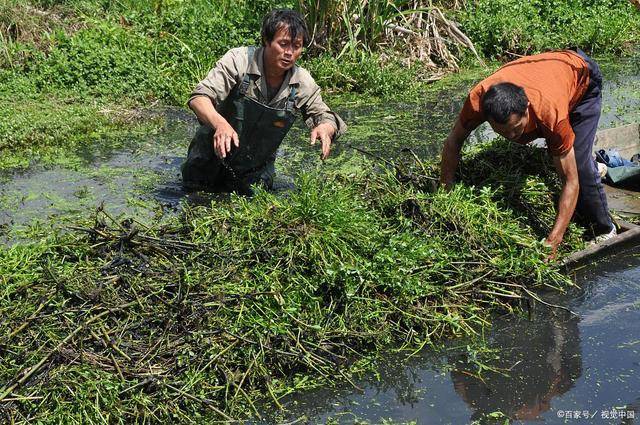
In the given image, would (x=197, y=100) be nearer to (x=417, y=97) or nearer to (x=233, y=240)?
(x=233, y=240)

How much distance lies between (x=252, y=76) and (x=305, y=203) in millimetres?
1355

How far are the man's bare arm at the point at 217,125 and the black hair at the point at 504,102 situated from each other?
1.39 metres

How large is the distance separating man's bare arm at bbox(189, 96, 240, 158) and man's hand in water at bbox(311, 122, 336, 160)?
1.52ft

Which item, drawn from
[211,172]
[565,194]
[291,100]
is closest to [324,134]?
[291,100]

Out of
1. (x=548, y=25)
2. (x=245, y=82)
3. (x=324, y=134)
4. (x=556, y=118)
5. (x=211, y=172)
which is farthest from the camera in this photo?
(x=548, y=25)

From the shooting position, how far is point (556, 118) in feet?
15.9

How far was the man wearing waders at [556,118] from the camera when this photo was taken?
4770 millimetres

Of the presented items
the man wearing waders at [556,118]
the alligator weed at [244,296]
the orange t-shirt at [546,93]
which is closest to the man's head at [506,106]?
the man wearing waders at [556,118]

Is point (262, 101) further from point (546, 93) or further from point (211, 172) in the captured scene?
point (546, 93)

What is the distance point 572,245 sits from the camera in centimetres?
535

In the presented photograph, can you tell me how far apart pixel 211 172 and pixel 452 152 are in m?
1.80

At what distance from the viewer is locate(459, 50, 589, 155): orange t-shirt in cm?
484

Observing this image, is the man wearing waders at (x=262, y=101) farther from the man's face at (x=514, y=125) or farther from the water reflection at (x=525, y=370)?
the water reflection at (x=525, y=370)

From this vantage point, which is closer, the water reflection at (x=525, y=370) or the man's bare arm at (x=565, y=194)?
the water reflection at (x=525, y=370)
